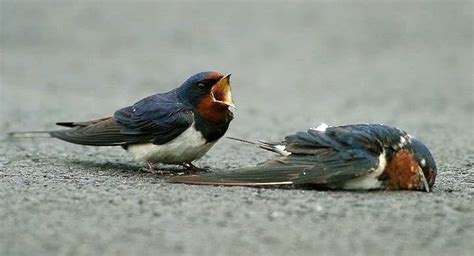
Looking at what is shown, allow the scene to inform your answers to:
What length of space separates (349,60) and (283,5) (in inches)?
135

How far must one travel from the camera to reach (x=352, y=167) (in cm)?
478

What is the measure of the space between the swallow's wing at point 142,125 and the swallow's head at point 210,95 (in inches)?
3.2

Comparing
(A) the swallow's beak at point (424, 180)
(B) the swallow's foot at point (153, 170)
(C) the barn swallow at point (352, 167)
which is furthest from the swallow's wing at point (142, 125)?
(A) the swallow's beak at point (424, 180)

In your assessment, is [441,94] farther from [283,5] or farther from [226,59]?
[283,5]

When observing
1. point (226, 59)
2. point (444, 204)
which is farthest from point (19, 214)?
point (226, 59)

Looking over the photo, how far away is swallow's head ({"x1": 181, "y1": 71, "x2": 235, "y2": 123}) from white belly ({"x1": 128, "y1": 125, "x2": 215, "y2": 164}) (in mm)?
139

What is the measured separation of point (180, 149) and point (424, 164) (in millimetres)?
1446

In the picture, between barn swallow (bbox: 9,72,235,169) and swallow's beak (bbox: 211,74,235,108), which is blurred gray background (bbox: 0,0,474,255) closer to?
barn swallow (bbox: 9,72,235,169)

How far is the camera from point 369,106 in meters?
10.3

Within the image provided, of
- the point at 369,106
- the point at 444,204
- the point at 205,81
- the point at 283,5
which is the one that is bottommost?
the point at 444,204

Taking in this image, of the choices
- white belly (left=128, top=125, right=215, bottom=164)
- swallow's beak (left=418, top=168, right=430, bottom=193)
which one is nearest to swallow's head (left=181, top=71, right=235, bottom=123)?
white belly (left=128, top=125, right=215, bottom=164)

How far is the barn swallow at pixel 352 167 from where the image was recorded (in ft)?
15.8

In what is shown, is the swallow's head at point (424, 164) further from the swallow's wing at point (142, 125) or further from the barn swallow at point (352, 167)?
the swallow's wing at point (142, 125)

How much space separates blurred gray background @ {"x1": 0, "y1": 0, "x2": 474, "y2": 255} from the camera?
3912mm
